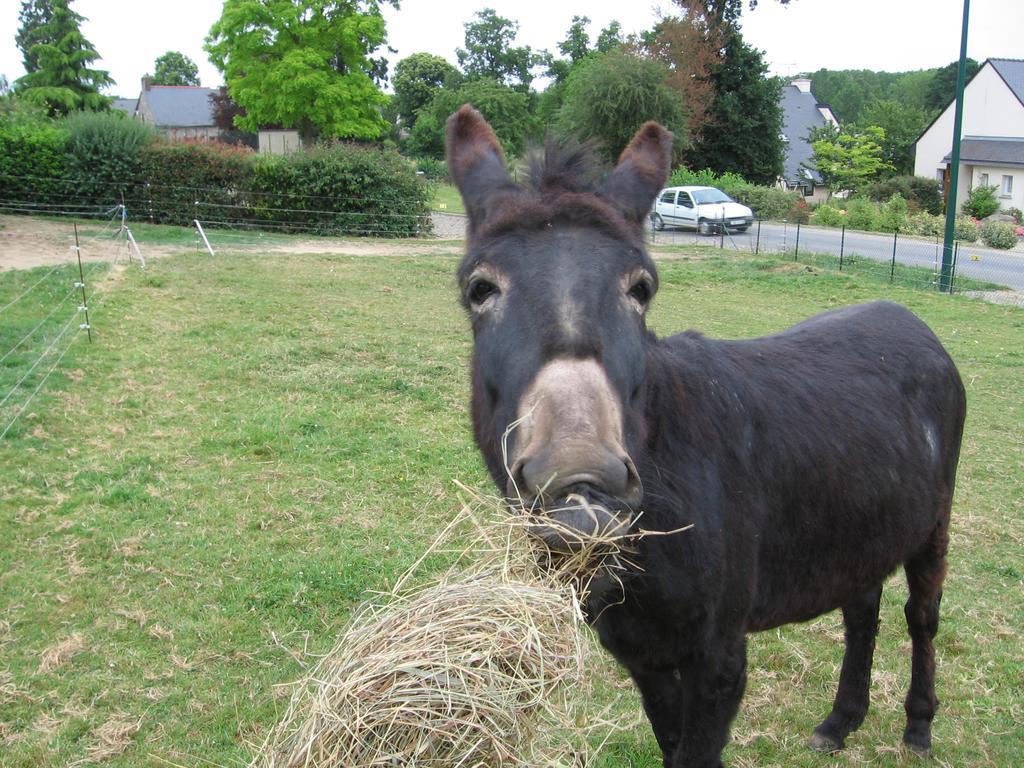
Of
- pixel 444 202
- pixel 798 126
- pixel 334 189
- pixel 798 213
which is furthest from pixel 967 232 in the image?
pixel 798 126

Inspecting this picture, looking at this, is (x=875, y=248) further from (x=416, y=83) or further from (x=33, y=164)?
(x=416, y=83)

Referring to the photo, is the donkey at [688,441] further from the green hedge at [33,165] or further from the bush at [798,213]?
the bush at [798,213]

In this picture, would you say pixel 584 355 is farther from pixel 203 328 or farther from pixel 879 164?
pixel 879 164

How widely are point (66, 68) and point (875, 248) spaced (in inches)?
1848

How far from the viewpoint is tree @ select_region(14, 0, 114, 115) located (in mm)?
46562

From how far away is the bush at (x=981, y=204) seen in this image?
4350 centimetres

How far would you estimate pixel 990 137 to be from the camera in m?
52.9

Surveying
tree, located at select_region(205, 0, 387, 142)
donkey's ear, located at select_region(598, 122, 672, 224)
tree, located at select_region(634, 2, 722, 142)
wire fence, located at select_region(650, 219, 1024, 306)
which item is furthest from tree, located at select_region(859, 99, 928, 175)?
donkey's ear, located at select_region(598, 122, 672, 224)

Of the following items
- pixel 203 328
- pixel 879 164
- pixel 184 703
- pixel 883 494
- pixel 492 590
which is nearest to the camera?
pixel 492 590

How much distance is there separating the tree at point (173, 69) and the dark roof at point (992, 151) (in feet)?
328

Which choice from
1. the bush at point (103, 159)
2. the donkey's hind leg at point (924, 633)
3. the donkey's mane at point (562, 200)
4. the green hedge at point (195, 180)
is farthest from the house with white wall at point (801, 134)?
the donkey's mane at point (562, 200)

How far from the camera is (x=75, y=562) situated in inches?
226

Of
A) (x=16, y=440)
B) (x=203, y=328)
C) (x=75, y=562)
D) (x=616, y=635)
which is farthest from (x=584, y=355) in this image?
(x=203, y=328)

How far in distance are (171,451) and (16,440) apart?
4.87 ft
